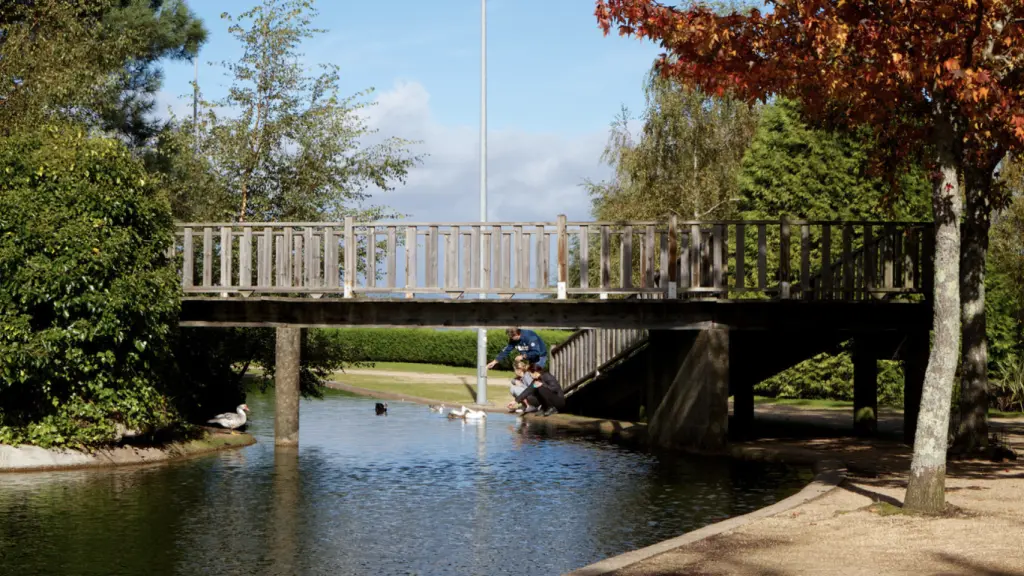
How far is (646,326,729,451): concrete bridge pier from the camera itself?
20.9 metres

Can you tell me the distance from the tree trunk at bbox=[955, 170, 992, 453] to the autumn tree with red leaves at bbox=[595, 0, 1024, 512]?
1.86m

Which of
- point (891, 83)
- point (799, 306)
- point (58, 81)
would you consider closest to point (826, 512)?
point (891, 83)

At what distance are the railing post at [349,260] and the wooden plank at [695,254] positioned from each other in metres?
5.51

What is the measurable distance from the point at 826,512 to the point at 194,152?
1997 cm

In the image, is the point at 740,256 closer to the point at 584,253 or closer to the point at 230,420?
the point at 584,253

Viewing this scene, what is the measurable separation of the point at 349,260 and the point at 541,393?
8073 millimetres

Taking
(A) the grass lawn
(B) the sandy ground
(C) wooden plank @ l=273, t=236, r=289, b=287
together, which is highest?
(C) wooden plank @ l=273, t=236, r=289, b=287

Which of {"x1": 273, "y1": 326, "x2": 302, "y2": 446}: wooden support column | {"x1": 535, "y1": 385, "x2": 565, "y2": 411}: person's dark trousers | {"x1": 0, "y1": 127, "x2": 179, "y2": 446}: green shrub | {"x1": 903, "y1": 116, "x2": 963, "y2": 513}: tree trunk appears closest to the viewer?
{"x1": 903, "y1": 116, "x2": 963, "y2": 513}: tree trunk

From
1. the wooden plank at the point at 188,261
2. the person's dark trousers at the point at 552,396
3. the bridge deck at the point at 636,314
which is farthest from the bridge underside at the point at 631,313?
the person's dark trousers at the point at 552,396

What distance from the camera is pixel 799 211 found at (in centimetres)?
3269

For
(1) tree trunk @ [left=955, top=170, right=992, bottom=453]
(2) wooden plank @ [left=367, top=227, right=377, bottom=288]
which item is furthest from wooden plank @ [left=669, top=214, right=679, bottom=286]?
(2) wooden plank @ [left=367, top=227, right=377, bottom=288]

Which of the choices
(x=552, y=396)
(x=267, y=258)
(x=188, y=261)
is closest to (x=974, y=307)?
(x=267, y=258)

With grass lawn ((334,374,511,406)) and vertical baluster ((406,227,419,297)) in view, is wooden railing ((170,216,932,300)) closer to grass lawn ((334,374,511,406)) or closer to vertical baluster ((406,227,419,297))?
vertical baluster ((406,227,419,297))

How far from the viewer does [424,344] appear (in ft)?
166
